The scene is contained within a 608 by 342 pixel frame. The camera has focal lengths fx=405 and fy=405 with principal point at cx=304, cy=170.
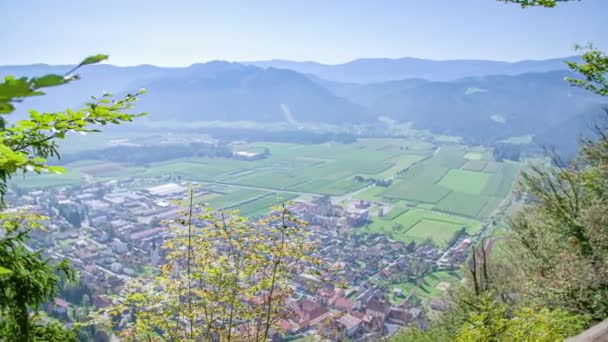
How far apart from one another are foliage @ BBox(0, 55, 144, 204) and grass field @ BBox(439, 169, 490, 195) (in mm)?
61050

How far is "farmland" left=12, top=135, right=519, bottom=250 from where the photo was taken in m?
46.7

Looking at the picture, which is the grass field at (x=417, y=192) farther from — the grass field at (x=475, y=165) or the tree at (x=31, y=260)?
the tree at (x=31, y=260)

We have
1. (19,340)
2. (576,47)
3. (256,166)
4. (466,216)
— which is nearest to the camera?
(19,340)

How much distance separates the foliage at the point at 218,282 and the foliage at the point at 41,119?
1663mm

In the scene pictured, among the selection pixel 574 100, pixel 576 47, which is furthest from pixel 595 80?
pixel 574 100

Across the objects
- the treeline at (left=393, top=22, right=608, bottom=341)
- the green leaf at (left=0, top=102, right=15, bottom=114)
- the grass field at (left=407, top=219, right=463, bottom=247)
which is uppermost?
the green leaf at (left=0, top=102, right=15, bottom=114)

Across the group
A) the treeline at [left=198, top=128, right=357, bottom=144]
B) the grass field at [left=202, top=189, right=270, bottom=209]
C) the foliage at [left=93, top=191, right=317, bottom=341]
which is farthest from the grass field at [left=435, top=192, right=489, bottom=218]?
the treeline at [left=198, top=128, right=357, bottom=144]

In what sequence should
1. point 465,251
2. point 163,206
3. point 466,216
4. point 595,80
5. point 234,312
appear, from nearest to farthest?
point 234,312, point 595,80, point 465,251, point 466,216, point 163,206

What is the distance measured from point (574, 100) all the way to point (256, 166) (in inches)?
5576

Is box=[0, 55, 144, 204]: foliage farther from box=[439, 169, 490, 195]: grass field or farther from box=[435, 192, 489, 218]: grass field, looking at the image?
box=[439, 169, 490, 195]: grass field

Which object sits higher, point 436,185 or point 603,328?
point 603,328

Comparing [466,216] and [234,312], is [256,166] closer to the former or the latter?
[466,216]

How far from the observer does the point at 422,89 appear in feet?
603

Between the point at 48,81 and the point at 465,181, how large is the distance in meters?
68.5
